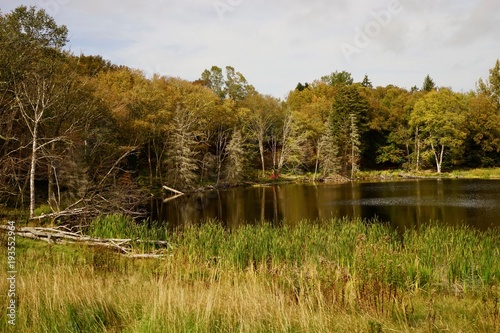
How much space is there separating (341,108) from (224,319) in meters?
55.7

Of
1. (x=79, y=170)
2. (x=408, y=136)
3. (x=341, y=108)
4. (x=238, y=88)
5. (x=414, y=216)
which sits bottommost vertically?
(x=414, y=216)

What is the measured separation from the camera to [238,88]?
56.5 m

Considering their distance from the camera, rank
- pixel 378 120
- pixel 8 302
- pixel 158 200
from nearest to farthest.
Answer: pixel 8 302
pixel 158 200
pixel 378 120

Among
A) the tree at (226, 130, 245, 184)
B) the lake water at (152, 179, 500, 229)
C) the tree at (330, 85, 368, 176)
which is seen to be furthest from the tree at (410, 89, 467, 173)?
the tree at (226, 130, 245, 184)

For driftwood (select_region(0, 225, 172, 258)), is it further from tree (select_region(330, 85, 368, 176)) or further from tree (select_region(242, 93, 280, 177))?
tree (select_region(330, 85, 368, 176))

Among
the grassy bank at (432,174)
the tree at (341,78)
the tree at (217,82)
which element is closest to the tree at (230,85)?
the tree at (217,82)

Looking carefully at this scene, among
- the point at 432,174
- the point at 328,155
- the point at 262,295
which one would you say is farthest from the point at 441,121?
the point at 262,295

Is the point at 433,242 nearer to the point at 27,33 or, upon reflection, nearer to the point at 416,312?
the point at 416,312

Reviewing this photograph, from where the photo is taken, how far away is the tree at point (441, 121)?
52.3 meters

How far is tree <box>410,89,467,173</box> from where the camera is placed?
172 feet

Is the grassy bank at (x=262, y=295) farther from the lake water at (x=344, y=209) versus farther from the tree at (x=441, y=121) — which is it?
the tree at (x=441, y=121)

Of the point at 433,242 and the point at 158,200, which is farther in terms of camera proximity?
the point at 158,200

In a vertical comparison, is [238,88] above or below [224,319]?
above

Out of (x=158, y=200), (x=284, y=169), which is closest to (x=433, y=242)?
(x=158, y=200)
